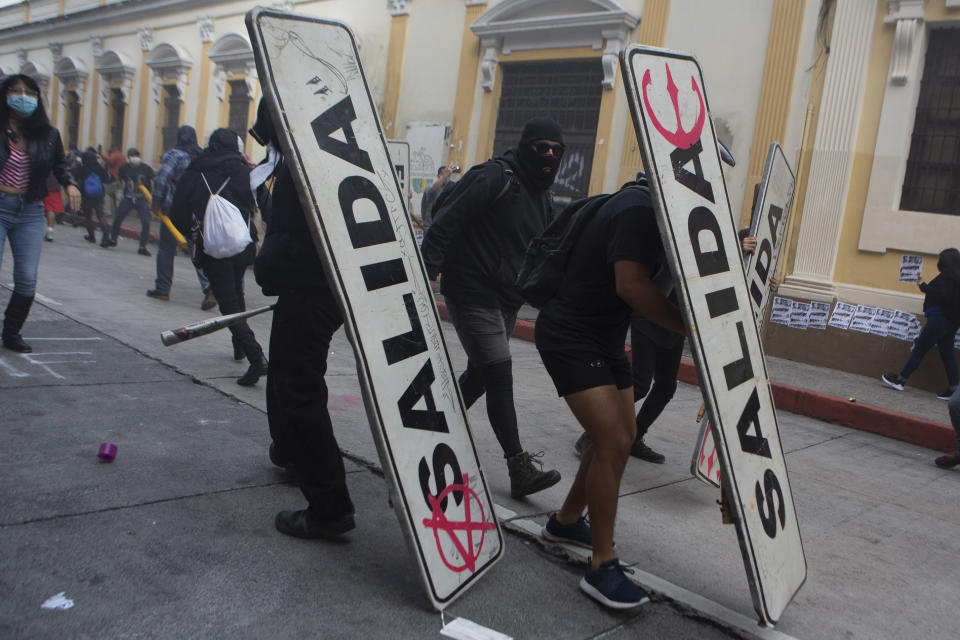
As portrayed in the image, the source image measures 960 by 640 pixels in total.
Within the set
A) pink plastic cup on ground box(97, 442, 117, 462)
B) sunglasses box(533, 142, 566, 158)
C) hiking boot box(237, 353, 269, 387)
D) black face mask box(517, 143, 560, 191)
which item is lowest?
hiking boot box(237, 353, 269, 387)

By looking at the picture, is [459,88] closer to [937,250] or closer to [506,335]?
[937,250]

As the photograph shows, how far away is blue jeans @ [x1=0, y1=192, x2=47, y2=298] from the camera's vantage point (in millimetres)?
5094

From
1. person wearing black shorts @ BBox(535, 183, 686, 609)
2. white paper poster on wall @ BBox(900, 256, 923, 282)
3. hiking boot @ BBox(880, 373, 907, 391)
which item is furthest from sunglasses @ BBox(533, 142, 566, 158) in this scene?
white paper poster on wall @ BBox(900, 256, 923, 282)

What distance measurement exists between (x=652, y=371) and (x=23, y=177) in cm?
411

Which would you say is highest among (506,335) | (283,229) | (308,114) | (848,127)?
(848,127)

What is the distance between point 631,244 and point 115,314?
585cm

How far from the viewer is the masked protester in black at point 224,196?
18.6ft

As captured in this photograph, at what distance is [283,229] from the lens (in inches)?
114

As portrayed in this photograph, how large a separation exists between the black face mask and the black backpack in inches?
27.5

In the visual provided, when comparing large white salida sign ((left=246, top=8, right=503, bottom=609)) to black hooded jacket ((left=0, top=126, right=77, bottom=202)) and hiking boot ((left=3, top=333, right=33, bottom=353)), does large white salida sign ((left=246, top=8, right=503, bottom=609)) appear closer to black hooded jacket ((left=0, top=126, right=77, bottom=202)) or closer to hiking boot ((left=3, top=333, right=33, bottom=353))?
black hooded jacket ((left=0, top=126, right=77, bottom=202))

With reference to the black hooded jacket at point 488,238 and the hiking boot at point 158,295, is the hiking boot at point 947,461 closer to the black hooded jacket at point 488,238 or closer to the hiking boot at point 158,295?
the black hooded jacket at point 488,238

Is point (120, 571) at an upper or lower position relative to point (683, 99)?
lower

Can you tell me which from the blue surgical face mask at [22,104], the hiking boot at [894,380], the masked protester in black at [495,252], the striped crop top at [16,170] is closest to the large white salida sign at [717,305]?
the masked protester in black at [495,252]

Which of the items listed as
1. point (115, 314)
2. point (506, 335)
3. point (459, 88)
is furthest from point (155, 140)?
point (506, 335)
